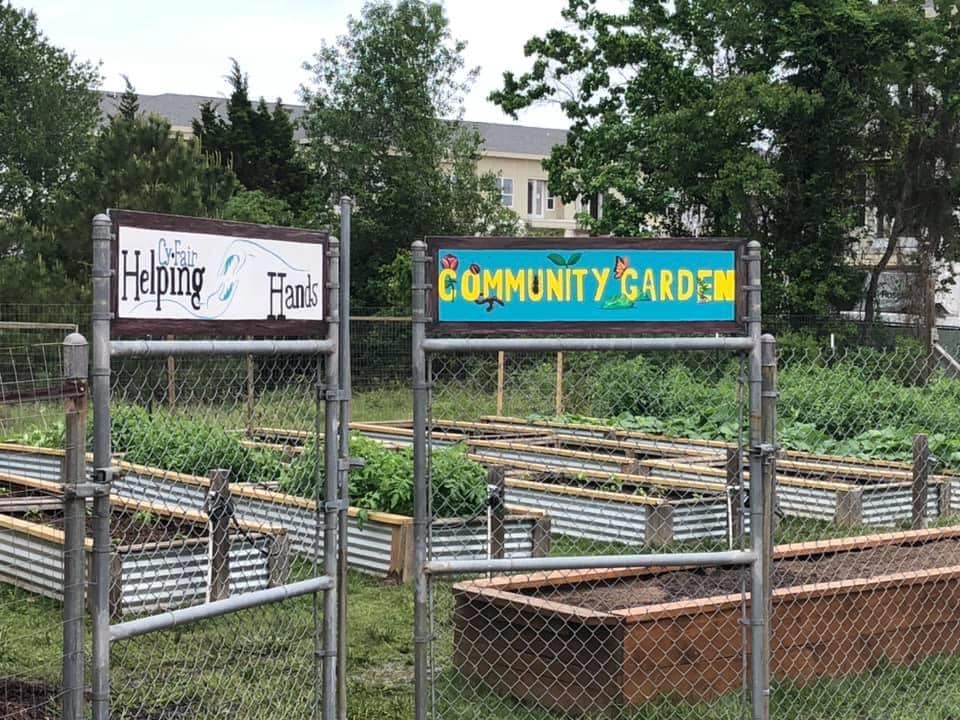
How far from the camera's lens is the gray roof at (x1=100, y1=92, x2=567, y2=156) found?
49.7 meters

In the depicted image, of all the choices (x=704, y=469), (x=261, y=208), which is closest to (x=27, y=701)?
(x=704, y=469)

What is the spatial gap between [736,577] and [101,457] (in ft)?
14.1

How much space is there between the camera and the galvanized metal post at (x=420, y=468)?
14.6 feet

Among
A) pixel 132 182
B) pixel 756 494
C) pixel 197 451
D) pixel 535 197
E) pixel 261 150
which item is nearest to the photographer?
pixel 756 494

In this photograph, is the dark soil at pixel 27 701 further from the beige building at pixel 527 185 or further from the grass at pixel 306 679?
the beige building at pixel 527 185

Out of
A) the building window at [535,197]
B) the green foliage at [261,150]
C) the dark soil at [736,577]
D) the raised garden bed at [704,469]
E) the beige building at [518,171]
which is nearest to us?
the dark soil at [736,577]

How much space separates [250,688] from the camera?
6.04 m

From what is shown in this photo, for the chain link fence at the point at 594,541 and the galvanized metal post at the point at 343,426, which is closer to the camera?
the galvanized metal post at the point at 343,426

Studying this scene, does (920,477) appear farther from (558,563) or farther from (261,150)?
(261,150)

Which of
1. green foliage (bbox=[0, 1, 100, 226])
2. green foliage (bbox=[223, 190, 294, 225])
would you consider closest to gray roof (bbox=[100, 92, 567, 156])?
green foliage (bbox=[0, 1, 100, 226])

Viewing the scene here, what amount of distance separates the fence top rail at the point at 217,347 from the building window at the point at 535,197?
49.0 metres

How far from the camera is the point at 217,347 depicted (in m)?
4.04

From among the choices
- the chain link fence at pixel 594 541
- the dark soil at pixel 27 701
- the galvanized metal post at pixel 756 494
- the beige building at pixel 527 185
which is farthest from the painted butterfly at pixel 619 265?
the beige building at pixel 527 185

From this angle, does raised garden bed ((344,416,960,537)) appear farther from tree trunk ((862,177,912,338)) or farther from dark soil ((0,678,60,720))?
tree trunk ((862,177,912,338))
